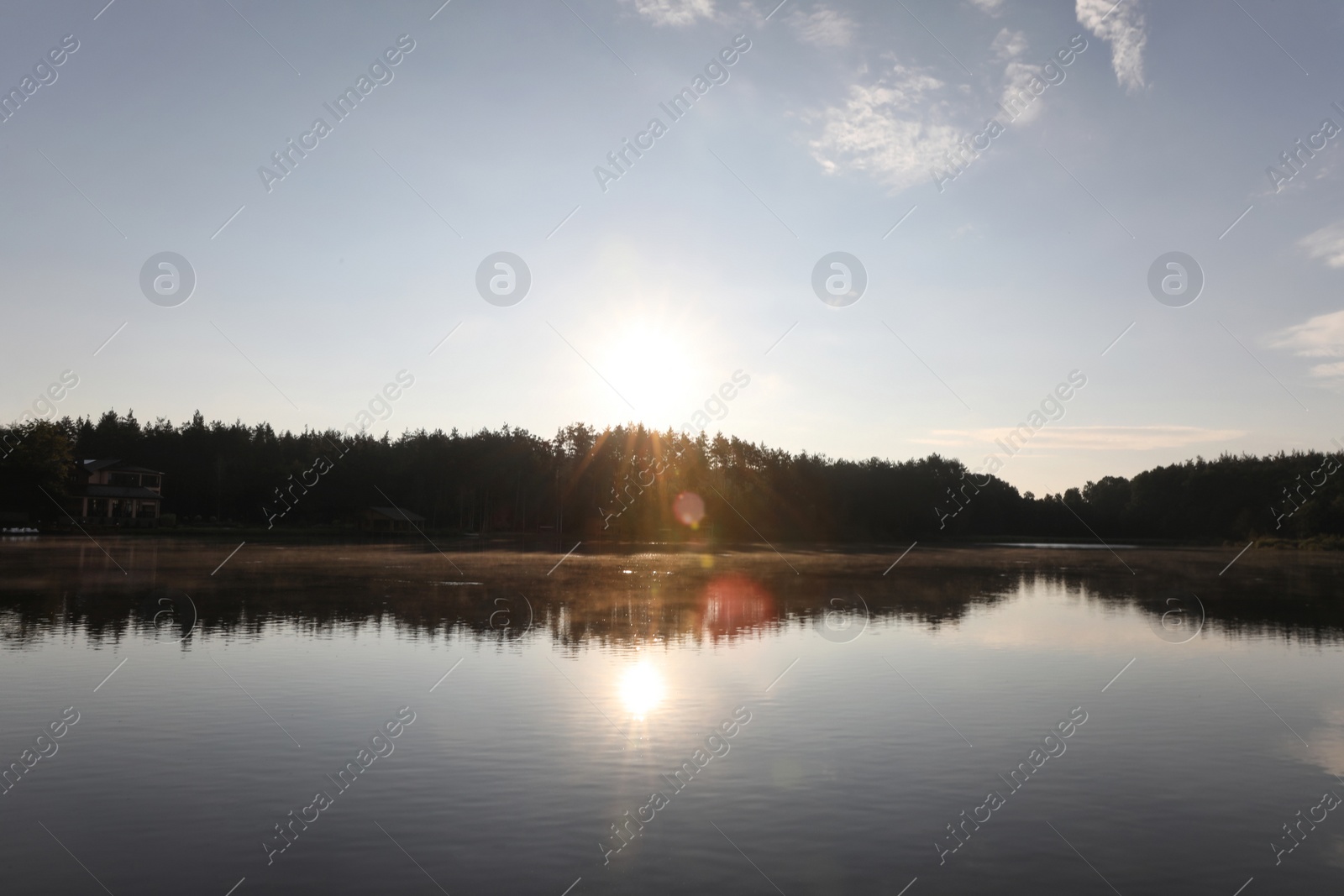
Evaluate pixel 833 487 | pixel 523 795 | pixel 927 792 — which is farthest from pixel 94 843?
pixel 833 487

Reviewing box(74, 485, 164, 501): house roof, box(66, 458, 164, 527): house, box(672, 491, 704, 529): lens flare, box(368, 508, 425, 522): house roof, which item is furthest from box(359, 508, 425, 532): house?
box(672, 491, 704, 529): lens flare

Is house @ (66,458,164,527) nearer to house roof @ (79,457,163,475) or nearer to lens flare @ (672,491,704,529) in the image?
house roof @ (79,457,163,475)

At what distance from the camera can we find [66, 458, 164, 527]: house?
92.4 m

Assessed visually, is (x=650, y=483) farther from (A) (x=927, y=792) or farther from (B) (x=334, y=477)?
(A) (x=927, y=792)

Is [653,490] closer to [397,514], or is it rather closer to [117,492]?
[397,514]

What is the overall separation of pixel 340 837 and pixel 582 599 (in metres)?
24.5

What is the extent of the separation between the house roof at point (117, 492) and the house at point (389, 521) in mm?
22987

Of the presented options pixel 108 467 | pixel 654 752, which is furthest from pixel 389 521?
pixel 654 752

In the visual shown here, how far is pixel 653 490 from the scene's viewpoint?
425 ft

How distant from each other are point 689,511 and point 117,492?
67742 millimetres

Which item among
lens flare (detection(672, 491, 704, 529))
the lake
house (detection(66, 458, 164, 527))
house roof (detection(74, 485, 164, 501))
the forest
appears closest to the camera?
the lake

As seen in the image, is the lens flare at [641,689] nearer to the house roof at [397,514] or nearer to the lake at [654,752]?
the lake at [654,752]

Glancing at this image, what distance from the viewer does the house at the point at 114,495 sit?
303 ft

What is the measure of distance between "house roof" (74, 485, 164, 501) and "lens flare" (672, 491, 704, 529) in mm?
62504
